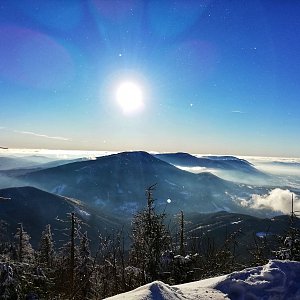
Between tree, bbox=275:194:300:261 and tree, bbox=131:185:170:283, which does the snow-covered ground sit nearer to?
tree, bbox=275:194:300:261

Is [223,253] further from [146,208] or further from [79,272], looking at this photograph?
[79,272]

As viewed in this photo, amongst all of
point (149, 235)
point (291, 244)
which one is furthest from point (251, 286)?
point (291, 244)

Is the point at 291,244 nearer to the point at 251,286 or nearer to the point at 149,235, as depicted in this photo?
the point at 149,235

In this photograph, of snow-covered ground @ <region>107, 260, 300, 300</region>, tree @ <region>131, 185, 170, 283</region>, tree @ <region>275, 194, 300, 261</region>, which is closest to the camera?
snow-covered ground @ <region>107, 260, 300, 300</region>

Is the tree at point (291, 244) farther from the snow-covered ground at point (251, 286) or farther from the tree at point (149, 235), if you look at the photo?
the snow-covered ground at point (251, 286)

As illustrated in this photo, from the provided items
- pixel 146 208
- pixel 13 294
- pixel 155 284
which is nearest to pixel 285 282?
pixel 155 284

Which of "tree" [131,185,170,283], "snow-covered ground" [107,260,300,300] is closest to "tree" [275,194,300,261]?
"tree" [131,185,170,283]

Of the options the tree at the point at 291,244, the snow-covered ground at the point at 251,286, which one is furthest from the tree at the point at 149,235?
the snow-covered ground at the point at 251,286

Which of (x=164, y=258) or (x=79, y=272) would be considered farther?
(x=79, y=272)

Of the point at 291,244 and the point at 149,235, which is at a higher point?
the point at 149,235

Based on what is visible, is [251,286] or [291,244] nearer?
[251,286]

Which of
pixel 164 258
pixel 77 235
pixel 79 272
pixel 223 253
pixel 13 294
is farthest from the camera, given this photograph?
pixel 79 272
